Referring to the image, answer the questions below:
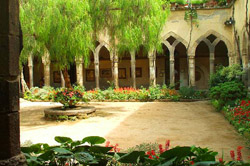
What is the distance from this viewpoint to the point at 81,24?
293 inches

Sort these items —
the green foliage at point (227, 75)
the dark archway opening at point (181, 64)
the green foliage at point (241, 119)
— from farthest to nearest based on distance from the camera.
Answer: the dark archway opening at point (181, 64)
the green foliage at point (227, 75)
the green foliage at point (241, 119)

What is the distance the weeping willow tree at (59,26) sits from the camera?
7.21m

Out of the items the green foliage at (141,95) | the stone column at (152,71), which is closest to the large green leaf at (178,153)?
the green foliage at (141,95)

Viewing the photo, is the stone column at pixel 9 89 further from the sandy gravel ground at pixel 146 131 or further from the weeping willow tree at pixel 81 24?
the weeping willow tree at pixel 81 24

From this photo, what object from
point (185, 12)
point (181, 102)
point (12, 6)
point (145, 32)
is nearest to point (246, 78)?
point (181, 102)

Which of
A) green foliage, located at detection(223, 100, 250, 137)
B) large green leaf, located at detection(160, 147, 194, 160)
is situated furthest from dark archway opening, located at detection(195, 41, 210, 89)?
large green leaf, located at detection(160, 147, 194, 160)

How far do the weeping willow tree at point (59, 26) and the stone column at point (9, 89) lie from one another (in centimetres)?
569

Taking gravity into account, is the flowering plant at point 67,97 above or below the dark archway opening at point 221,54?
below

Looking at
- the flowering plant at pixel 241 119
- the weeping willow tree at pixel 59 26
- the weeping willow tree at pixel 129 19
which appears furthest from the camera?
the weeping willow tree at pixel 129 19

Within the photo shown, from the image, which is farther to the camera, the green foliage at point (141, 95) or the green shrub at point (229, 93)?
the green foliage at point (141, 95)

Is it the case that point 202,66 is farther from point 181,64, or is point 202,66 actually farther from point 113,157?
point 113,157

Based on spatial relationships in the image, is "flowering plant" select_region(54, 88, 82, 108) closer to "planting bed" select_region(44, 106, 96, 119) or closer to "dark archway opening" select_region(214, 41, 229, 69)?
"planting bed" select_region(44, 106, 96, 119)

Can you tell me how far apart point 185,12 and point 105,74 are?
7598 mm

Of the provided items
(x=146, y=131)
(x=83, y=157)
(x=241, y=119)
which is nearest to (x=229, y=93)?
(x=241, y=119)
